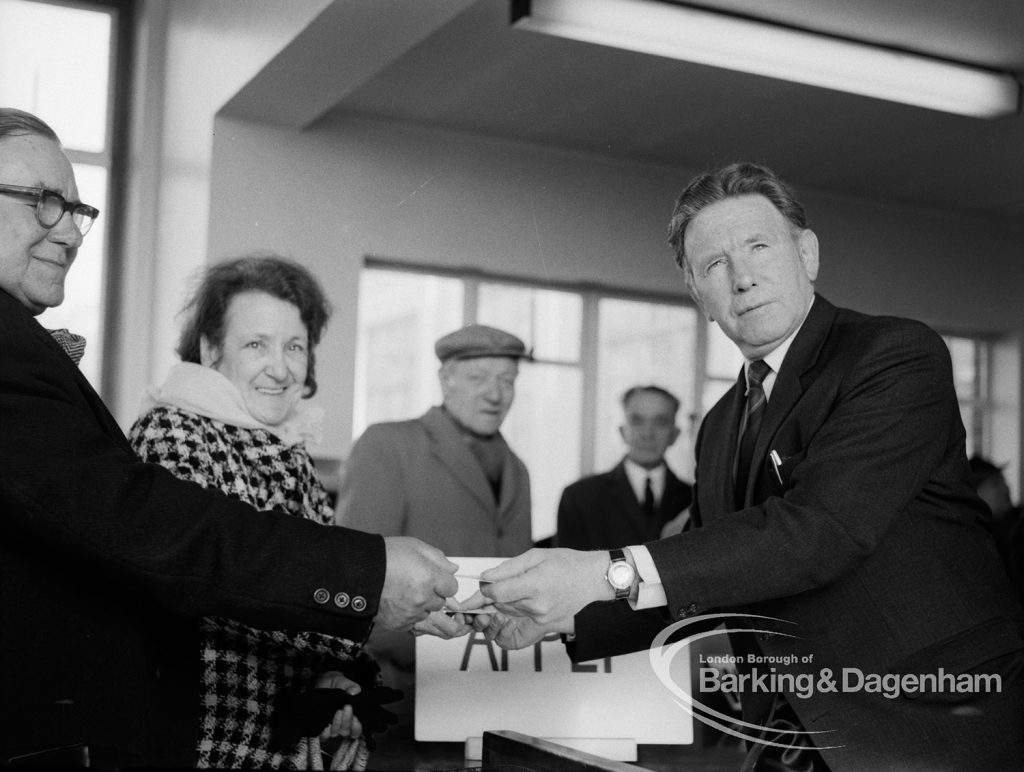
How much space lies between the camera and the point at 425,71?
6.13 m

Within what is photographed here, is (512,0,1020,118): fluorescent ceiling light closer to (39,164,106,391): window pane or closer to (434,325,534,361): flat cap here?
(434,325,534,361): flat cap

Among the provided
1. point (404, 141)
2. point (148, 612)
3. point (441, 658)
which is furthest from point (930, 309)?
point (148, 612)

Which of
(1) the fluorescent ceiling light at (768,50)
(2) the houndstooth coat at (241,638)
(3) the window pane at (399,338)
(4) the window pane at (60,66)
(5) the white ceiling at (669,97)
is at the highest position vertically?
(4) the window pane at (60,66)

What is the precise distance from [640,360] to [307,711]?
654cm

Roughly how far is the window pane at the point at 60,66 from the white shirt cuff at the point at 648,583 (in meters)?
5.52

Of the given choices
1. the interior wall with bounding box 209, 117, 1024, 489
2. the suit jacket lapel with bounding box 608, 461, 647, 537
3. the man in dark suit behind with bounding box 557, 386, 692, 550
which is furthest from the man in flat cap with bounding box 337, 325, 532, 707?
the interior wall with bounding box 209, 117, 1024, 489

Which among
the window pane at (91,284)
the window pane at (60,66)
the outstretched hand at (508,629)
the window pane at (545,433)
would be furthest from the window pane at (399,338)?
the outstretched hand at (508,629)

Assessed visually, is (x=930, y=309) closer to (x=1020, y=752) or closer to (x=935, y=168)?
(x=935, y=168)

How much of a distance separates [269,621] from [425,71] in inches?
195

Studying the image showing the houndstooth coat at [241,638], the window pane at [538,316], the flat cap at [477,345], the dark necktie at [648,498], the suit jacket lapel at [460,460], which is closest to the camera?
the houndstooth coat at [241,638]

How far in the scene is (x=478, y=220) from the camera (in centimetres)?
712

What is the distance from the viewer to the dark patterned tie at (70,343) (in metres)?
1.73

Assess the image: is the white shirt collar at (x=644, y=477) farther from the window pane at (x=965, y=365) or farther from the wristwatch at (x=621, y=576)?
the window pane at (x=965, y=365)

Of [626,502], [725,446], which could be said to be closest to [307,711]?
[725,446]
